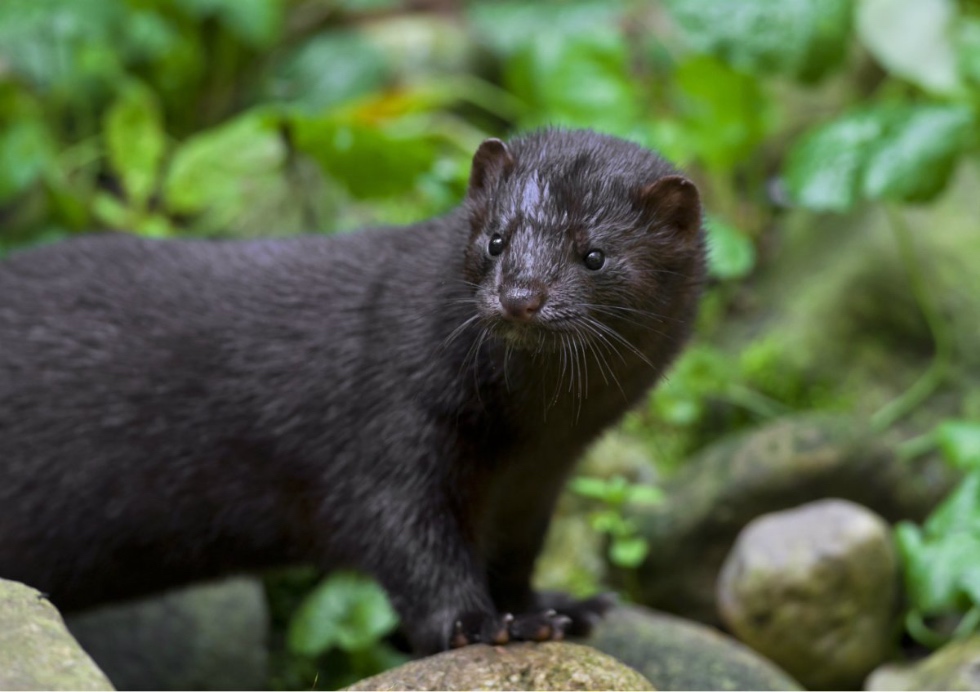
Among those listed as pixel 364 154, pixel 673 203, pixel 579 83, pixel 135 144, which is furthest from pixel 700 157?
pixel 673 203

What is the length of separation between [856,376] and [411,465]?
3558 millimetres

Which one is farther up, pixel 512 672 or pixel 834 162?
pixel 834 162

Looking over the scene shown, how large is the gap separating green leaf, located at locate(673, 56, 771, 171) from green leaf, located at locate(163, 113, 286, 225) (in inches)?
97.1

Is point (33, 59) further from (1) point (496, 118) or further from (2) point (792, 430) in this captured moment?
(2) point (792, 430)

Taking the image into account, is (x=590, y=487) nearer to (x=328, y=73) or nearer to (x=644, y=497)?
(x=644, y=497)

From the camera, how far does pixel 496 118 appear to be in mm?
9133

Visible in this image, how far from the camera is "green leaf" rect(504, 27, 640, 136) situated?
290 inches

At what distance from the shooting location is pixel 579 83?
297 inches

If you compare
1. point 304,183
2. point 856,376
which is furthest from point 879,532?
point 304,183

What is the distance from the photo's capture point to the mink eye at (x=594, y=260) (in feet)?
11.8

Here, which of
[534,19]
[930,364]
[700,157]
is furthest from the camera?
[534,19]

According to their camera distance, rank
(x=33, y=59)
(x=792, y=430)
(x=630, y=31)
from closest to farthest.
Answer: (x=792, y=430) → (x=33, y=59) → (x=630, y=31)

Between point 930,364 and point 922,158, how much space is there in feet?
4.12

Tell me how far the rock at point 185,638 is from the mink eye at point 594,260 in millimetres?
2517
